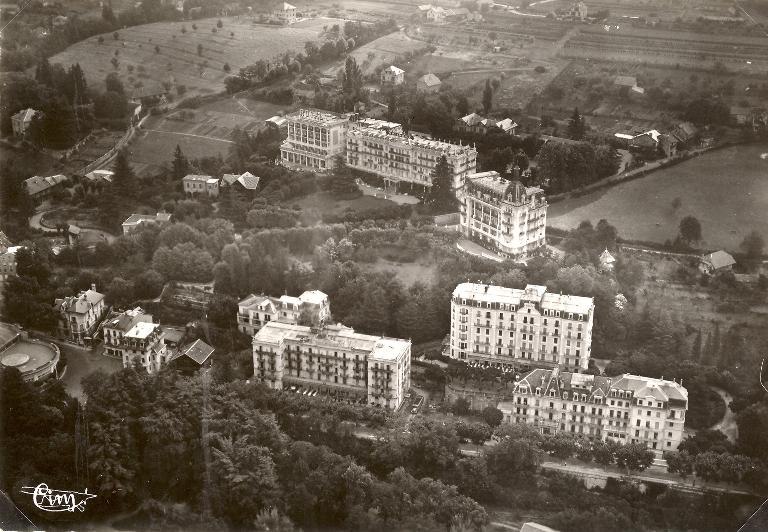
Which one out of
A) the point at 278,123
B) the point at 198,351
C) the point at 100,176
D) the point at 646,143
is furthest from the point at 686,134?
the point at 100,176

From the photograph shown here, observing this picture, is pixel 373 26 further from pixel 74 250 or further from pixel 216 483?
pixel 216 483

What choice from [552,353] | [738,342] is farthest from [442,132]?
[738,342]

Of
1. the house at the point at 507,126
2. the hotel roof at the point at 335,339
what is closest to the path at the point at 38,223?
the hotel roof at the point at 335,339

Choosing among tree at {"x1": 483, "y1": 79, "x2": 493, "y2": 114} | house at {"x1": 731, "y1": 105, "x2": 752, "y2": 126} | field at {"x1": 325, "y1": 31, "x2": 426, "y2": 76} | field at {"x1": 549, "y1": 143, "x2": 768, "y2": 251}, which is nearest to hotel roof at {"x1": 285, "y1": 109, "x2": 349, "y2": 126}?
field at {"x1": 325, "y1": 31, "x2": 426, "y2": 76}

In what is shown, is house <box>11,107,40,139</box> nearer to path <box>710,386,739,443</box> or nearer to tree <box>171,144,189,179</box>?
tree <box>171,144,189,179</box>

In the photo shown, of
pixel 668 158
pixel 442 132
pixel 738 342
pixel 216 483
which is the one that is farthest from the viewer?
pixel 442 132

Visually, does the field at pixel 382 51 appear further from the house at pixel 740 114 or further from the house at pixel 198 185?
the house at pixel 740 114
